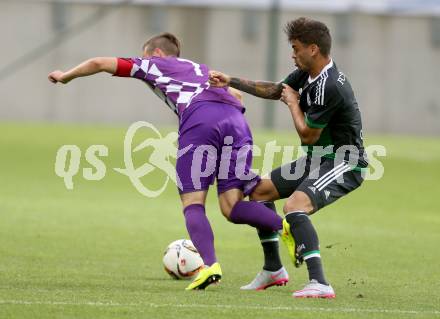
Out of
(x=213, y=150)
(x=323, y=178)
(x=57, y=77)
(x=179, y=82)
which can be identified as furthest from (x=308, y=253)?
(x=57, y=77)

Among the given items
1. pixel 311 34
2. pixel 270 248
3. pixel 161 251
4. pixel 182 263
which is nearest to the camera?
pixel 311 34

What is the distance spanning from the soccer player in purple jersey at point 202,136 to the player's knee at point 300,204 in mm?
524

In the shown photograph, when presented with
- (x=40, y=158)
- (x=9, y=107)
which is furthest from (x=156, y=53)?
(x=9, y=107)

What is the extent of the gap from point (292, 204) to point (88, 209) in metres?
7.44

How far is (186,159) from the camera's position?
27.3 feet

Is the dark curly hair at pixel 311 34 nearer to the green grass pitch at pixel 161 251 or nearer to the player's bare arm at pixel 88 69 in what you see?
the player's bare arm at pixel 88 69

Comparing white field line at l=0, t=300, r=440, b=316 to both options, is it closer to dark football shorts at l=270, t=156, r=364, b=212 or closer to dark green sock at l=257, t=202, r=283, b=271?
dark football shorts at l=270, t=156, r=364, b=212

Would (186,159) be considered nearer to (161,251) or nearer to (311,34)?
(311,34)

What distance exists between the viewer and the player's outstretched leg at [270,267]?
8.62 m

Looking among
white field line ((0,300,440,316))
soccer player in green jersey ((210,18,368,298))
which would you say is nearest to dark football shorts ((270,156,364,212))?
soccer player in green jersey ((210,18,368,298))

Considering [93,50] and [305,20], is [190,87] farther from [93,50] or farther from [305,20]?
[93,50]

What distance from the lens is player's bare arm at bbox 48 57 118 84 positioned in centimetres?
815

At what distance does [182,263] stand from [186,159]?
3.40ft

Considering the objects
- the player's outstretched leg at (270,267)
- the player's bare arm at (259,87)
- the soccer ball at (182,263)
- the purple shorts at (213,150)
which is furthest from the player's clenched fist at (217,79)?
the soccer ball at (182,263)
